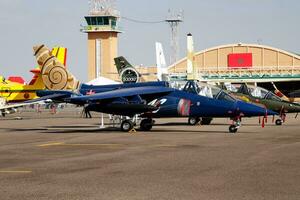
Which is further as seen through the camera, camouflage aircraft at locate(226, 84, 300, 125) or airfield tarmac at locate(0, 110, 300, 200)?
camouflage aircraft at locate(226, 84, 300, 125)

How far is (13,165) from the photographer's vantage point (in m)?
13.0

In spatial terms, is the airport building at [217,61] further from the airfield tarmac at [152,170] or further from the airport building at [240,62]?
the airfield tarmac at [152,170]

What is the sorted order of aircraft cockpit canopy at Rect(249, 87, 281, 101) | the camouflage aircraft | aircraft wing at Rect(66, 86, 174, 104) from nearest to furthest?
1. aircraft wing at Rect(66, 86, 174, 104)
2. the camouflage aircraft
3. aircraft cockpit canopy at Rect(249, 87, 281, 101)

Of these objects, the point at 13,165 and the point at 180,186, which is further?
the point at 13,165

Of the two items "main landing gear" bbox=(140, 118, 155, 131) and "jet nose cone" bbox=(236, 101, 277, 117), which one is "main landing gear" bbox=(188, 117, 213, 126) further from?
"jet nose cone" bbox=(236, 101, 277, 117)

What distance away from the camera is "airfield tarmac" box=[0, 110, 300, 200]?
30.1ft

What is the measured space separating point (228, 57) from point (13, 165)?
105 metres

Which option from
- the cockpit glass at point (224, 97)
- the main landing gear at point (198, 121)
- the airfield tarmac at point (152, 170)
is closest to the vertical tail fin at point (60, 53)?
the main landing gear at point (198, 121)

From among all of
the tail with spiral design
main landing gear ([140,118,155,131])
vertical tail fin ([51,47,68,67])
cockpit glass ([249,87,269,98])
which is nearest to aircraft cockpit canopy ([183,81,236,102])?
main landing gear ([140,118,155,131])

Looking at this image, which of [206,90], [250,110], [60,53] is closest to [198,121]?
[206,90]

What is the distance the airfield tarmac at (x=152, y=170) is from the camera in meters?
9.19

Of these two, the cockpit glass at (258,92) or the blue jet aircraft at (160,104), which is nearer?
the blue jet aircraft at (160,104)

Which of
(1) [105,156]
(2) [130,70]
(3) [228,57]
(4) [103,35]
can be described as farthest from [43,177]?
(4) [103,35]

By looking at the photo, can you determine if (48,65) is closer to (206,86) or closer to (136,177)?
(206,86)
